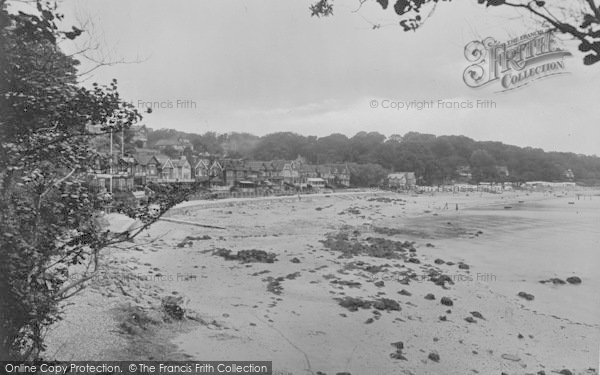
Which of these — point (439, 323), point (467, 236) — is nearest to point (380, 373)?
point (439, 323)

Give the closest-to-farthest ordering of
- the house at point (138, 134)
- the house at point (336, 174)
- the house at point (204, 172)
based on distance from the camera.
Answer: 1. the house at point (204, 172)
2. the house at point (138, 134)
3. the house at point (336, 174)

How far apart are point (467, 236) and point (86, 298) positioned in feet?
73.1

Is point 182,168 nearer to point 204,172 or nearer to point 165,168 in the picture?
point 165,168

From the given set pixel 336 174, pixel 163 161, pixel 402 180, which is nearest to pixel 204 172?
pixel 163 161

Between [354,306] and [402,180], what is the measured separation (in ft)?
295

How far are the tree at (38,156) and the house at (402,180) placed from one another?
88.4m

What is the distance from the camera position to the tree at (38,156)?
116 inches

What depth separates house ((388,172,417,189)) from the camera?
9140cm

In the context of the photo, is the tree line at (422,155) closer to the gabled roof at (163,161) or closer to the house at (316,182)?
the house at (316,182)

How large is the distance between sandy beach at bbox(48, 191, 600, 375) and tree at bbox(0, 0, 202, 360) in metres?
0.85

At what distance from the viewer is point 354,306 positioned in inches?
400

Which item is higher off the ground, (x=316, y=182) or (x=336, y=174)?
(x=336, y=174)

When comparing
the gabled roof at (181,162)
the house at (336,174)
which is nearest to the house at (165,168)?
the gabled roof at (181,162)

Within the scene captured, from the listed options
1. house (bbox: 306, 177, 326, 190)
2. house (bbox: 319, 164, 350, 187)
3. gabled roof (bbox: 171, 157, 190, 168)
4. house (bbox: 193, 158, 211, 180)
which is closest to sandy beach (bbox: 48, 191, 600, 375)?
house (bbox: 193, 158, 211, 180)
